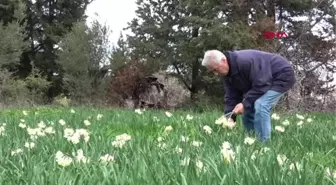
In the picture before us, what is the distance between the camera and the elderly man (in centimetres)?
528

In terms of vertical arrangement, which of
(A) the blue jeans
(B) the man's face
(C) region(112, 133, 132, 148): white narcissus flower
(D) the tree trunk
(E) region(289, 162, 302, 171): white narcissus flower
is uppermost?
(B) the man's face

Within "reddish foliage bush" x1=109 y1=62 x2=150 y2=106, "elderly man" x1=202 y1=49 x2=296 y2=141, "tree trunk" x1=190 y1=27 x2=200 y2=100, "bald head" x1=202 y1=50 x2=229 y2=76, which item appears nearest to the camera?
"bald head" x1=202 y1=50 x2=229 y2=76

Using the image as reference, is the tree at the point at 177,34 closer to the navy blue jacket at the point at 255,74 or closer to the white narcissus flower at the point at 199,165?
the navy blue jacket at the point at 255,74

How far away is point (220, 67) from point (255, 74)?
0.43m

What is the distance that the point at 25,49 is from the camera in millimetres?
27781

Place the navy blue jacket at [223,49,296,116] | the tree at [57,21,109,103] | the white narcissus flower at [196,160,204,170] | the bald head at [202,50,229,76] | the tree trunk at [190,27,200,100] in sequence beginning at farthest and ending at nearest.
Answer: the tree at [57,21,109,103], the tree trunk at [190,27,200,100], the navy blue jacket at [223,49,296,116], the bald head at [202,50,229,76], the white narcissus flower at [196,160,204,170]

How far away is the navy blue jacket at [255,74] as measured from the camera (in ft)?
17.6

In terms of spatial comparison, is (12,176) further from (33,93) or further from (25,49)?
(25,49)

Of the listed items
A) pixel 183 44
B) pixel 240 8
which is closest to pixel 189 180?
pixel 240 8

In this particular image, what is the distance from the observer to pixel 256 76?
5.41m

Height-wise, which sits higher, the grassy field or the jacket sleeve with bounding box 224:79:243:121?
the grassy field

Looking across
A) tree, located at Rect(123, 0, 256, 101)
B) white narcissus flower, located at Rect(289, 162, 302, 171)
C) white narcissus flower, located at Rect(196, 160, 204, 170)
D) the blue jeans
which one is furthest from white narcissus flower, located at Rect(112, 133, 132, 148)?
tree, located at Rect(123, 0, 256, 101)

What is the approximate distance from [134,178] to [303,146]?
99.2 inches

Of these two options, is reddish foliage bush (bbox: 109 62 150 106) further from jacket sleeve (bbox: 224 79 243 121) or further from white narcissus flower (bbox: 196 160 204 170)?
white narcissus flower (bbox: 196 160 204 170)
